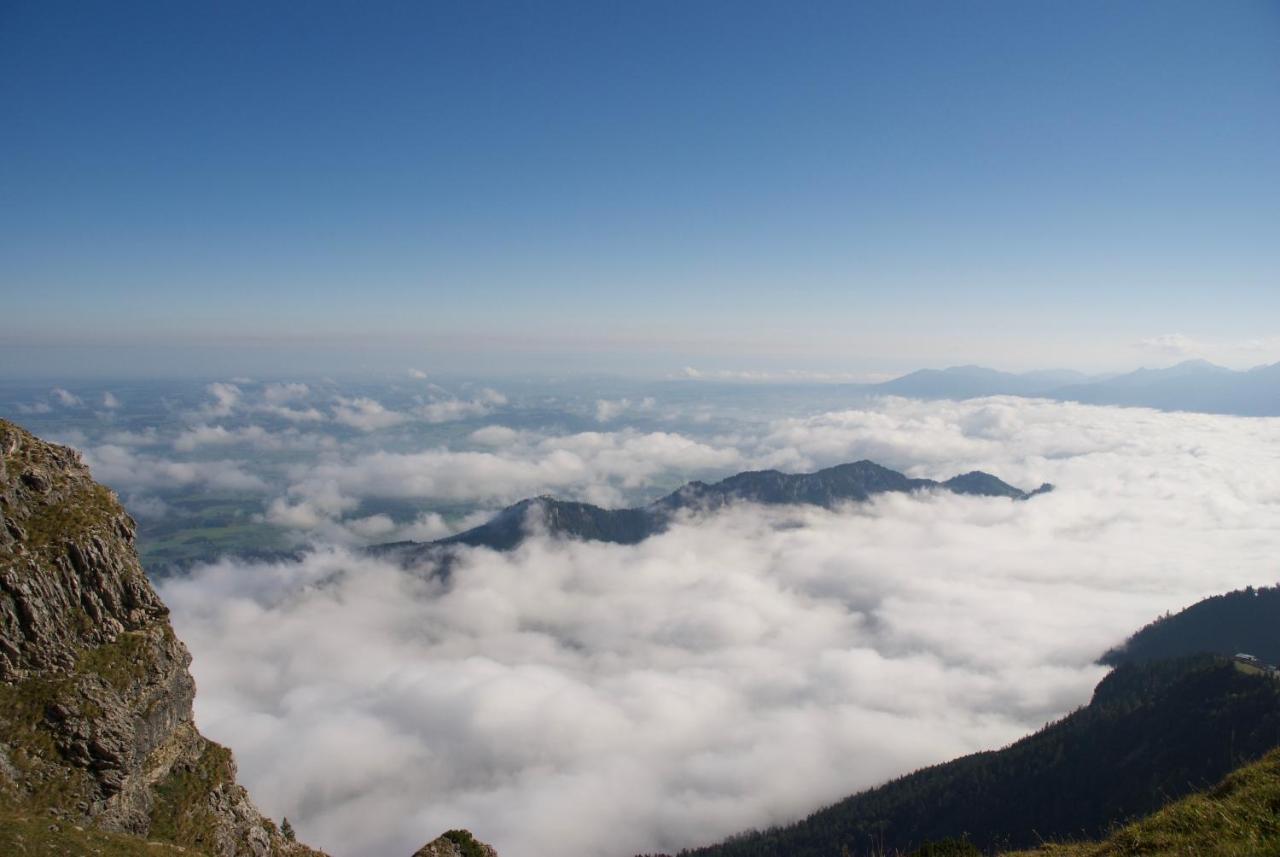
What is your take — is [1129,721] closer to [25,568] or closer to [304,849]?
[304,849]

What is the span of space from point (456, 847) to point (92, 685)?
35454 millimetres

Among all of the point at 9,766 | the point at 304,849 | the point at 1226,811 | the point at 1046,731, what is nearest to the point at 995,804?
the point at 1046,731

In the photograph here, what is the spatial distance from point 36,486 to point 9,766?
2047 cm

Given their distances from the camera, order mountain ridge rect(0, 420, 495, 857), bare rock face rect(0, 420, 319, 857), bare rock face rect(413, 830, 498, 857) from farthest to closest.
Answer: bare rock face rect(413, 830, 498, 857) < bare rock face rect(0, 420, 319, 857) < mountain ridge rect(0, 420, 495, 857)

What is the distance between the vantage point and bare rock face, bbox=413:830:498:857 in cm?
5538

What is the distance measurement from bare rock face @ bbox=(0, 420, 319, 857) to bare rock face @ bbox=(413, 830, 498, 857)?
38.9 feet

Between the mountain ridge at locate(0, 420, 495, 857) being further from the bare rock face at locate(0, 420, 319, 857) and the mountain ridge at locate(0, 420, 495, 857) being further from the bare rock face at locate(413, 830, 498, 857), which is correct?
the bare rock face at locate(413, 830, 498, 857)

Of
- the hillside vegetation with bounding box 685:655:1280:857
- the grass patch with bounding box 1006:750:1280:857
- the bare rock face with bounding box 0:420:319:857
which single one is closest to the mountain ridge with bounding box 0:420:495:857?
the bare rock face with bounding box 0:420:319:857

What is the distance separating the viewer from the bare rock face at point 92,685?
37562 mm

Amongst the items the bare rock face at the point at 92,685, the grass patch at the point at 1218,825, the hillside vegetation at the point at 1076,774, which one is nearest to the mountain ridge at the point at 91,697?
the bare rock face at the point at 92,685

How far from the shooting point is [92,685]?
41.2 m

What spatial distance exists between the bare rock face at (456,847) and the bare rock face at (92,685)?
11.8m

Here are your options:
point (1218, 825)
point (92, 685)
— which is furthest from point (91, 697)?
point (1218, 825)

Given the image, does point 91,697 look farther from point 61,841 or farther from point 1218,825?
point 1218,825
